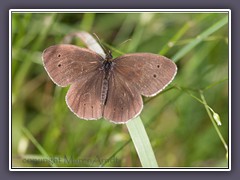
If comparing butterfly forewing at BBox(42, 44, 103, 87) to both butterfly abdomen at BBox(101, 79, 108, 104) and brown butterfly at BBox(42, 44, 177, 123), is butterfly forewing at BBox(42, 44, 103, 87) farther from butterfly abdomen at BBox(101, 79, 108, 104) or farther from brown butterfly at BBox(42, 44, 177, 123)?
butterfly abdomen at BBox(101, 79, 108, 104)

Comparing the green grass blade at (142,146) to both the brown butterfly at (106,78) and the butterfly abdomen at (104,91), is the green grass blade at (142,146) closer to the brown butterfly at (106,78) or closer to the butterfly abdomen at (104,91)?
the brown butterfly at (106,78)

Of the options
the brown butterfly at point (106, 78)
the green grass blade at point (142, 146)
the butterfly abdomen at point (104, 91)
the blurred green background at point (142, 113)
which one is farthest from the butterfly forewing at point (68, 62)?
the green grass blade at point (142, 146)

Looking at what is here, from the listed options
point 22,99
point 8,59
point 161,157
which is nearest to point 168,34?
point 161,157

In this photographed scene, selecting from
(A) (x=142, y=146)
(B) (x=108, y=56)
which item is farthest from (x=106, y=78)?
(A) (x=142, y=146)

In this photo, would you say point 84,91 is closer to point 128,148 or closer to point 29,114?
point 128,148

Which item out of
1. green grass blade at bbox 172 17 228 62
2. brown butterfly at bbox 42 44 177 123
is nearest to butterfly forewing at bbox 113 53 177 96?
brown butterfly at bbox 42 44 177 123

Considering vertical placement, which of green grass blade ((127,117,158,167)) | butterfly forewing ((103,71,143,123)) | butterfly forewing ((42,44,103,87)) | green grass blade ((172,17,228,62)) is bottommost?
green grass blade ((127,117,158,167))
